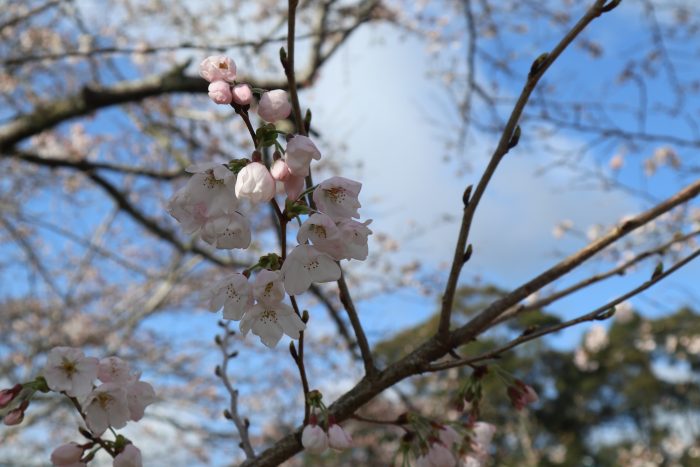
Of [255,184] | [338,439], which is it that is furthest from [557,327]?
[255,184]

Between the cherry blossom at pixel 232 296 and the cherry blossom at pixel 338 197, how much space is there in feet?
0.46

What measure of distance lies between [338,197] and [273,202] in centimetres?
9

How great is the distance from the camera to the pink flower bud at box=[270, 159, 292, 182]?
0.72 m

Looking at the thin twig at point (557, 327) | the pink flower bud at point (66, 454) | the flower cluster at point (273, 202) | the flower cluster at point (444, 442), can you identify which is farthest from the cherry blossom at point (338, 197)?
the pink flower bud at point (66, 454)

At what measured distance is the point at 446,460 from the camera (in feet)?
3.01

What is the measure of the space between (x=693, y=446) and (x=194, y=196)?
56.0 feet

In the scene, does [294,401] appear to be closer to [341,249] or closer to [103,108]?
[103,108]

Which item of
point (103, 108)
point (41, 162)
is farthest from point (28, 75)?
point (103, 108)

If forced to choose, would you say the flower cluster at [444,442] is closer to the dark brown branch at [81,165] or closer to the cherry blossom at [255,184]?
the cherry blossom at [255,184]

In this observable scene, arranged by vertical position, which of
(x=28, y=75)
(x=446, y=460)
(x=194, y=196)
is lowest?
(x=446, y=460)

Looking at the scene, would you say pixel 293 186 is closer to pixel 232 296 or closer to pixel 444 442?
pixel 232 296

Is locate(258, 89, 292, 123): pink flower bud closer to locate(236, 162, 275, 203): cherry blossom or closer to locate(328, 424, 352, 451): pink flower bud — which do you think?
locate(236, 162, 275, 203): cherry blossom

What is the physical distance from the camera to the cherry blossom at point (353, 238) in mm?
723

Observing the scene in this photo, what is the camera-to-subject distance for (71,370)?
0.83m
